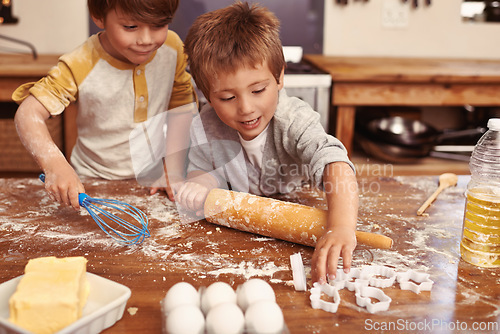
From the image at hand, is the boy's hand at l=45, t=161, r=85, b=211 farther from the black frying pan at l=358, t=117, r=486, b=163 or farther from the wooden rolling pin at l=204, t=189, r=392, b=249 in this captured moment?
the black frying pan at l=358, t=117, r=486, b=163

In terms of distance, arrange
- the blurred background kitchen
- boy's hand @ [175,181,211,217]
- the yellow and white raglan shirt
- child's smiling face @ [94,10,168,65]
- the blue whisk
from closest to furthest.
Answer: the blue whisk, boy's hand @ [175,181,211,217], child's smiling face @ [94,10,168,65], the yellow and white raglan shirt, the blurred background kitchen

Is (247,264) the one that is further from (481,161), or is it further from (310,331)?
(481,161)

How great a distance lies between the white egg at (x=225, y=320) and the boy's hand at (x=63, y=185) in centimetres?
49

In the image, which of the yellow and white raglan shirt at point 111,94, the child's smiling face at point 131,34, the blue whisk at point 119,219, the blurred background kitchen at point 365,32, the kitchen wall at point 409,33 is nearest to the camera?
the blue whisk at point 119,219

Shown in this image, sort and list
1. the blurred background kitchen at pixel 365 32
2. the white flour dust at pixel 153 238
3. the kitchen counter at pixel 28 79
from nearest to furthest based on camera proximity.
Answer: the white flour dust at pixel 153 238
the kitchen counter at pixel 28 79
the blurred background kitchen at pixel 365 32

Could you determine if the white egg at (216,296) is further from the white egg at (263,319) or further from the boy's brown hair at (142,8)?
the boy's brown hair at (142,8)

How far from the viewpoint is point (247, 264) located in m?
0.76

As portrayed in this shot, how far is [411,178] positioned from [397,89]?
107cm

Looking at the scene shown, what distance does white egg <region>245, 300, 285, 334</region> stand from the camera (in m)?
0.53

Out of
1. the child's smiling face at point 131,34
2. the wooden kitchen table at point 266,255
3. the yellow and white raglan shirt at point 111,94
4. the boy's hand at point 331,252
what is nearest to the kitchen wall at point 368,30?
the yellow and white raglan shirt at point 111,94

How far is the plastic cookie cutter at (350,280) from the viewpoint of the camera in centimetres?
69

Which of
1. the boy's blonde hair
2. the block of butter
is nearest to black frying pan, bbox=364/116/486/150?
the boy's blonde hair

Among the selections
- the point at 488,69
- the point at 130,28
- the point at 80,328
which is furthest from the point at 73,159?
the point at 488,69

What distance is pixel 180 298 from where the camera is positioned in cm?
58
